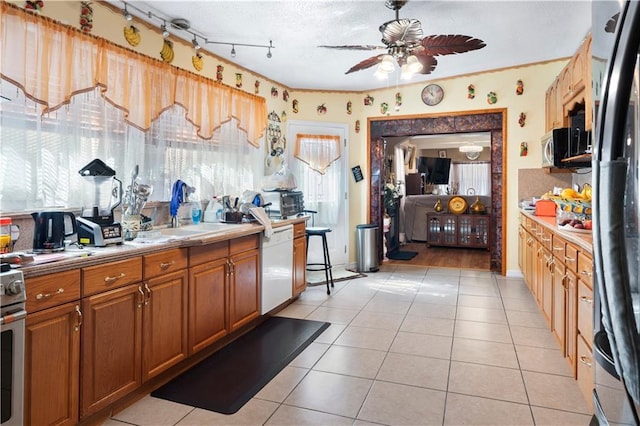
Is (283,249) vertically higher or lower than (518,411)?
higher

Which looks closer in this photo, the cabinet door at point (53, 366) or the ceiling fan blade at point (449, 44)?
the cabinet door at point (53, 366)

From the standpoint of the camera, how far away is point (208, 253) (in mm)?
2703

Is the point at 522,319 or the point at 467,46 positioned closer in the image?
the point at 467,46

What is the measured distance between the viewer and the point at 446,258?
21.1 feet

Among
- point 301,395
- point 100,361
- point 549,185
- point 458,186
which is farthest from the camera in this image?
point 458,186

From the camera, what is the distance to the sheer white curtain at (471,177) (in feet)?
38.1

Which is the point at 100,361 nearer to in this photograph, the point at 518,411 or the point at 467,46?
the point at 518,411

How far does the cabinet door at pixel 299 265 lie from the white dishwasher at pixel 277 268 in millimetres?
→ 88

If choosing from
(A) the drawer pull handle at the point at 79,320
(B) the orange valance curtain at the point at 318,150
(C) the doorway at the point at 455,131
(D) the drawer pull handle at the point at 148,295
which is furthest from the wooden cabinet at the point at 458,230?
(A) the drawer pull handle at the point at 79,320

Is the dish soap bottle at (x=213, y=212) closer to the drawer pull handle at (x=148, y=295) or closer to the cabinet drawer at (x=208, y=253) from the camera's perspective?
the cabinet drawer at (x=208, y=253)

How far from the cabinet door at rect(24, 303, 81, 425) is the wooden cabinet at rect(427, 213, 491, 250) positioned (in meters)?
6.53

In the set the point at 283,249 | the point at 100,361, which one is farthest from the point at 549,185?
the point at 100,361

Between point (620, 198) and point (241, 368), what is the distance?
2468 millimetres

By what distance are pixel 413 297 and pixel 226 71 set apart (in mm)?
2997
